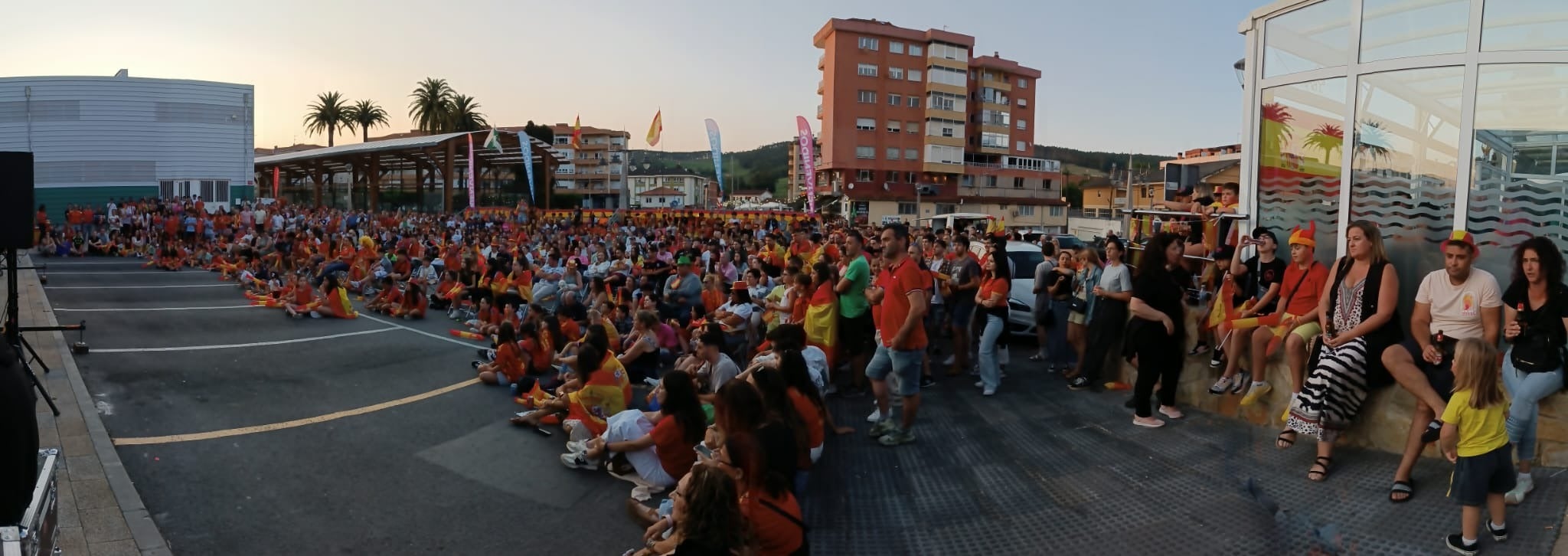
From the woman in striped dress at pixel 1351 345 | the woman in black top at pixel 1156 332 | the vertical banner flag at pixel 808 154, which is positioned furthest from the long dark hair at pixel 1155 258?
the vertical banner flag at pixel 808 154

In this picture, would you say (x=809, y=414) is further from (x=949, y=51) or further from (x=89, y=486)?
(x=949, y=51)

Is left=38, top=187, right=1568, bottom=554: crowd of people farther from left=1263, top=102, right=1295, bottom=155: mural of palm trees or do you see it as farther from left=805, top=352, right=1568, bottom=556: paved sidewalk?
left=1263, top=102, right=1295, bottom=155: mural of palm trees

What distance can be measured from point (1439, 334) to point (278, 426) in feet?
29.7

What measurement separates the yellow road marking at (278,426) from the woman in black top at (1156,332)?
6997 millimetres

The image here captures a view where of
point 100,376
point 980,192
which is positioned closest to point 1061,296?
point 100,376

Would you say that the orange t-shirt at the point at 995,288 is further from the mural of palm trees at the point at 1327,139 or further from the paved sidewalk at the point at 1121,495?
the mural of palm trees at the point at 1327,139

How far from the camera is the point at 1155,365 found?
672cm

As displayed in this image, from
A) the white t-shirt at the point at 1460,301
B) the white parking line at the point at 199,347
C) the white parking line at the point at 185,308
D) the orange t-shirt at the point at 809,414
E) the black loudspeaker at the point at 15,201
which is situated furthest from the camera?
the white parking line at the point at 185,308

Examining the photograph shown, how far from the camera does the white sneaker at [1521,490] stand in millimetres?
4570

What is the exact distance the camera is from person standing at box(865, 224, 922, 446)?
21.9 ft

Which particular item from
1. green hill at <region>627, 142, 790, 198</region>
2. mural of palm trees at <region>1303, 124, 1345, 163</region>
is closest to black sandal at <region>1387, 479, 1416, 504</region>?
mural of palm trees at <region>1303, 124, 1345, 163</region>

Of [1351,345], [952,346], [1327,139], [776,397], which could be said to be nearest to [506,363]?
[776,397]

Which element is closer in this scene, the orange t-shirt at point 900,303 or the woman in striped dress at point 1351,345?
the woman in striped dress at point 1351,345

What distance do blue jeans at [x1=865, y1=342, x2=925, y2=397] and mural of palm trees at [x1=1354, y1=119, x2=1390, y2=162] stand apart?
3964 millimetres
